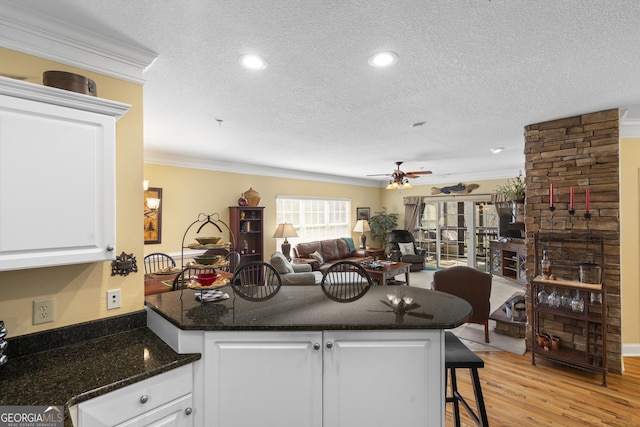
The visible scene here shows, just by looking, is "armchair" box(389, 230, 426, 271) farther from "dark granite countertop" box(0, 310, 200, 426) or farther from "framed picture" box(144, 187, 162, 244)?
"dark granite countertop" box(0, 310, 200, 426)

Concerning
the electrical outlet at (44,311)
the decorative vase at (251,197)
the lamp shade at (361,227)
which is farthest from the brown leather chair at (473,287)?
the lamp shade at (361,227)

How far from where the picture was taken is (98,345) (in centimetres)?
158

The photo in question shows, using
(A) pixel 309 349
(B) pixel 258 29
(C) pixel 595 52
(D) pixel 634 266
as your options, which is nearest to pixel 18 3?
(B) pixel 258 29

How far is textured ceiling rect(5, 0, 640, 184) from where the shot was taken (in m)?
1.47

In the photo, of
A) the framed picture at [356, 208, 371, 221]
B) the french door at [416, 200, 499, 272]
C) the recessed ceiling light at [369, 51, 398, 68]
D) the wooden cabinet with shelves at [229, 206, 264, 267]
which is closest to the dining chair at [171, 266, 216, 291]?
the recessed ceiling light at [369, 51, 398, 68]

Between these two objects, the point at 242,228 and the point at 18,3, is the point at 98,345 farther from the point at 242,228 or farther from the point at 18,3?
the point at 242,228

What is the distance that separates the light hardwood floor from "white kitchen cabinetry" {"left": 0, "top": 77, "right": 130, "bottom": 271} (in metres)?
2.70

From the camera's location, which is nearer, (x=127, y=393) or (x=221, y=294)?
(x=127, y=393)

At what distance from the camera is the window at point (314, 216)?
7.06 m

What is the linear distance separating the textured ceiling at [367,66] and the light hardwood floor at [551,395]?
2.56 m

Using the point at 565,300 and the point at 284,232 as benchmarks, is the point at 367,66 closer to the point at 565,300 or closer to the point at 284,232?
the point at 565,300

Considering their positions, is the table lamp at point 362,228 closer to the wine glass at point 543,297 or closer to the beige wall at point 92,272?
the wine glass at point 543,297

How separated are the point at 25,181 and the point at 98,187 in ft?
0.82

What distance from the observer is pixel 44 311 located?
1.53m
